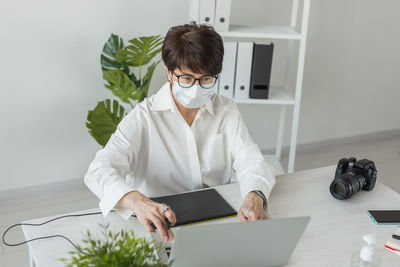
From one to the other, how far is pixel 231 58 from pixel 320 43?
3.43ft

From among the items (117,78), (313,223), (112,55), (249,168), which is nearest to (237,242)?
(313,223)

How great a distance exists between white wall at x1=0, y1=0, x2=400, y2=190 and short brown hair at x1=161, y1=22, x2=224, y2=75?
4.30 feet

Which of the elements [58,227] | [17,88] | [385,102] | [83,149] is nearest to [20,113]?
[17,88]

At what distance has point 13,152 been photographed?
9.49 feet

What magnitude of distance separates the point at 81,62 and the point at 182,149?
4.32ft

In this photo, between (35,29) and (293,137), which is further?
(293,137)

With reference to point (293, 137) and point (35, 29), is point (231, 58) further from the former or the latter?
point (35, 29)

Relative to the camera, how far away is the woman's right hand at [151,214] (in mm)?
1380

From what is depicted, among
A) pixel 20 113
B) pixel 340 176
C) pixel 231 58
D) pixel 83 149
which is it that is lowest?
pixel 83 149

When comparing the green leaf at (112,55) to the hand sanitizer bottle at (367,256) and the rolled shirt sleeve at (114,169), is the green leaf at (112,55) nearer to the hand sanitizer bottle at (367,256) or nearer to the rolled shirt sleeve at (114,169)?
the rolled shirt sleeve at (114,169)

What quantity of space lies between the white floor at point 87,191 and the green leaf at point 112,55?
86 cm

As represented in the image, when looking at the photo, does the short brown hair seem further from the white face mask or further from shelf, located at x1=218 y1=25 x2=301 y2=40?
shelf, located at x1=218 y1=25 x2=301 y2=40

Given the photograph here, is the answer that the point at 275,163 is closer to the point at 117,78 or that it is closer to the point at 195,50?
the point at 117,78

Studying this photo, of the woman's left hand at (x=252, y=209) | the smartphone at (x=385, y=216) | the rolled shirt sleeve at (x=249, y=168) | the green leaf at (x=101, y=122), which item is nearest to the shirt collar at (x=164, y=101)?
the rolled shirt sleeve at (x=249, y=168)
